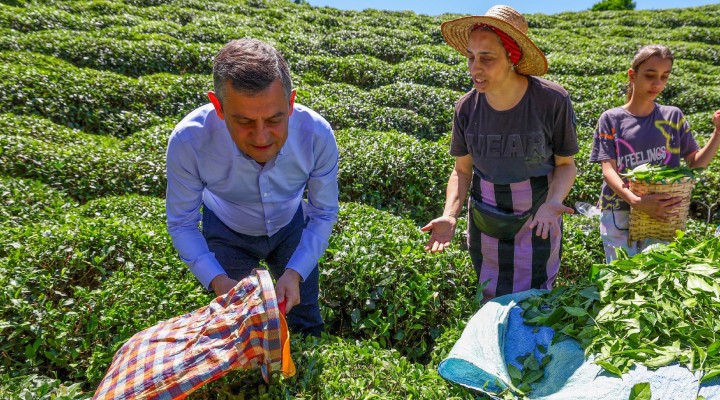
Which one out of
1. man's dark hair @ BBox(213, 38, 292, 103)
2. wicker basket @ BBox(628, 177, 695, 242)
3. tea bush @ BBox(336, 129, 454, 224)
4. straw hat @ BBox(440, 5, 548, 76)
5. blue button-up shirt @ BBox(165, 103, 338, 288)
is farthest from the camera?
tea bush @ BBox(336, 129, 454, 224)

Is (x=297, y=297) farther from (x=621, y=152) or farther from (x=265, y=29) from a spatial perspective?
(x=265, y=29)

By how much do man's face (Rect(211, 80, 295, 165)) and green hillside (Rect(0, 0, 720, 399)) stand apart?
1.18m

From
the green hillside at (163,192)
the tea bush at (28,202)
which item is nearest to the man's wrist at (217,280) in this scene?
the green hillside at (163,192)

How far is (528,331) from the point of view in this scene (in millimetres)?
2619

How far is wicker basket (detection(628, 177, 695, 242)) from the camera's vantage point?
3.18 metres

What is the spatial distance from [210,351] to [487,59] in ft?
6.35

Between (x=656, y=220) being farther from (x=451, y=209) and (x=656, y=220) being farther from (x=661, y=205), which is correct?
(x=451, y=209)

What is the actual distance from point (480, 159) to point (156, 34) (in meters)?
9.05

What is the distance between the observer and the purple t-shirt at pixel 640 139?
11.8ft

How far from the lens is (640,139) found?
359 cm

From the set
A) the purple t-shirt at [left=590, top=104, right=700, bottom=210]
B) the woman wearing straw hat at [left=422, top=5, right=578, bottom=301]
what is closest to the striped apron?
the woman wearing straw hat at [left=422, top=5, right=578, bottom=301]

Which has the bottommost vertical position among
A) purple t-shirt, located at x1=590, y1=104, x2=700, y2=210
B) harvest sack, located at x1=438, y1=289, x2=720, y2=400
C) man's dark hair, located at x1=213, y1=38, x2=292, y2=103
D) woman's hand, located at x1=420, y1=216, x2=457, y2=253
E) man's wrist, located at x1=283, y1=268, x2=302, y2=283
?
harvest sack, located at x1=438, y1=289, x2=720, y2=400

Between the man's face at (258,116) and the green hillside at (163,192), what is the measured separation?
1180 millimetres

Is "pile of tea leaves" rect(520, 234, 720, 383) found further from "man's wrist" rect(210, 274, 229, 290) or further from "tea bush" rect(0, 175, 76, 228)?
"tea bush" rect(0, 175, 76, 228)
